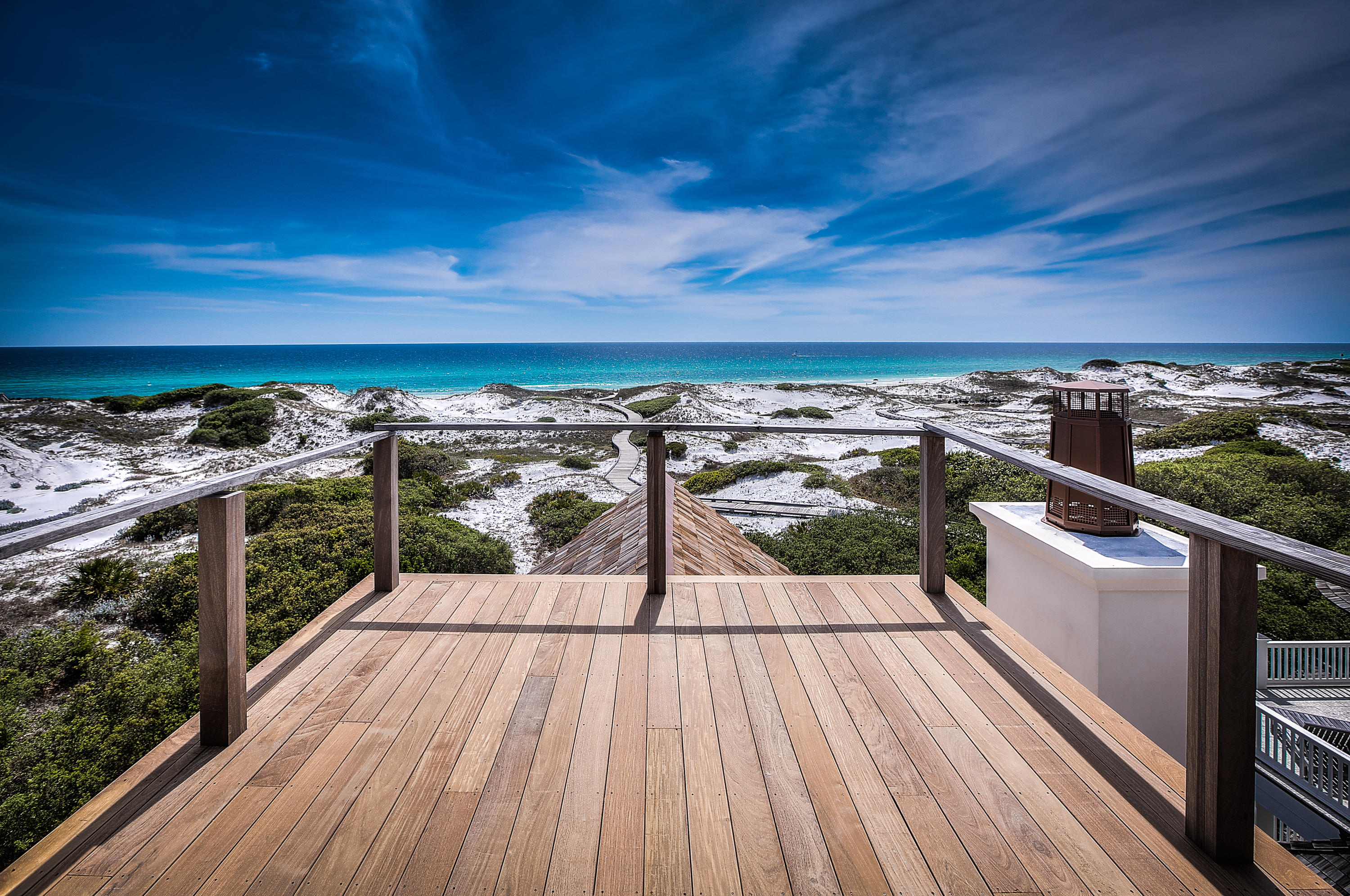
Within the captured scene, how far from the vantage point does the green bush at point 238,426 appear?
15.0 meters

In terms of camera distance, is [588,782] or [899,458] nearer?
[588,782]

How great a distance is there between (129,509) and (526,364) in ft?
174

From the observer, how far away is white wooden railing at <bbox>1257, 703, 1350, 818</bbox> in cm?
319

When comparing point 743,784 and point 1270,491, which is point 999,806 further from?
point 1270,491

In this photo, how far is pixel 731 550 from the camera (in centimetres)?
385

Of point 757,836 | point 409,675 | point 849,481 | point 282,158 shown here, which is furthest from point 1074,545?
point 282,158

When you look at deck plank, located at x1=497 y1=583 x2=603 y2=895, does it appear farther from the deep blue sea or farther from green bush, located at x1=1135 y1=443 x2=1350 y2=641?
the deep blue sea

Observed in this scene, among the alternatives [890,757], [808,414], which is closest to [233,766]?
[890,757]

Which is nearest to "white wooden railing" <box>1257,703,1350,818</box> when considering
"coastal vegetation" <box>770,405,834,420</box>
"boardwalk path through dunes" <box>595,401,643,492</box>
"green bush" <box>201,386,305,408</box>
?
"boardwalk path through dunes" <box>595,401,643,492</box>

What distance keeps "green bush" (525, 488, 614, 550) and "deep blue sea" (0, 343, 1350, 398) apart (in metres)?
28.8

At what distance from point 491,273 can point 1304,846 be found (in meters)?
37.2

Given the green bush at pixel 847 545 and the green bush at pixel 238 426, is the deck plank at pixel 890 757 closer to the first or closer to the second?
the green bush at pixel 847 545

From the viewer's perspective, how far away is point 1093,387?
3113 mm

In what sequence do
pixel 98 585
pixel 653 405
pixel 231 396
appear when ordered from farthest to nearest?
pixel 653 405 < pixel 231 396 < pixel 98 585
